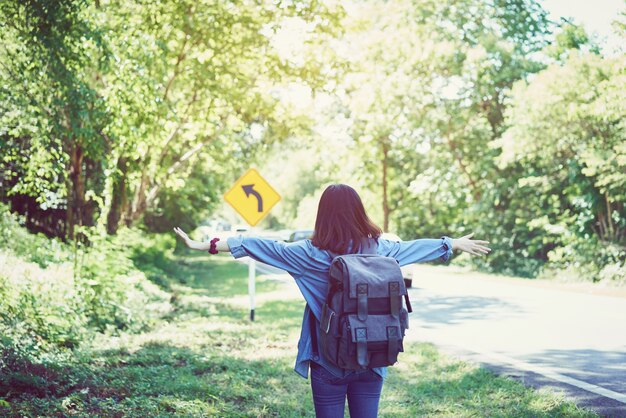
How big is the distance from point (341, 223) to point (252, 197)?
7.97 m

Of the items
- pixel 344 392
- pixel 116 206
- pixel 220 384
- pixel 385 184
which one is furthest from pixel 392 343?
pixel 385 184

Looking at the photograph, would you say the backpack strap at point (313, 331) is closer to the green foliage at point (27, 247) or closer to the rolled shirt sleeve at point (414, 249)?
the rolled shirt sleeve at point (414, 249)

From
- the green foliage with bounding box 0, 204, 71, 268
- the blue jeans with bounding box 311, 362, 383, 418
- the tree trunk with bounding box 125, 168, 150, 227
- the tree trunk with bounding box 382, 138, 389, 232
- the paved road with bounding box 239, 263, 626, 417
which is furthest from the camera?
the tree trunk with bounding box 382, 138, 389, 232

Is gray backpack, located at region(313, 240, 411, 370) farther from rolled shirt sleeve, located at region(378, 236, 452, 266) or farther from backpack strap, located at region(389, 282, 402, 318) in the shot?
rolled shirt sleeve, located at region(378, 236, 452, 266)

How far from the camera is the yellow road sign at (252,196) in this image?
35.5 feet

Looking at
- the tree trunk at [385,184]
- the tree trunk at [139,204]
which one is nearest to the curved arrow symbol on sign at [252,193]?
the tree trunk at [139,204]

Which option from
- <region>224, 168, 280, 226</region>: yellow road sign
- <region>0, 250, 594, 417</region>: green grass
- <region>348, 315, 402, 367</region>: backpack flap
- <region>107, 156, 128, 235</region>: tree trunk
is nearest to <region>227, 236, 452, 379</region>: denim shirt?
<region>348, 315, 402, 367</region>: backpack flap

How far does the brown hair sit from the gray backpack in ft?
0.50

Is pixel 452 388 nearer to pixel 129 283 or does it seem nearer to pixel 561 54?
pixel 129 283

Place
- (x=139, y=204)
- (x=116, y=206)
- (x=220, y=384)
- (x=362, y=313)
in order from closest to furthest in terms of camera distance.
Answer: (x=362, y=313) < (x=220, y=384) < (x=139, y=204) < (x=116, y=206)

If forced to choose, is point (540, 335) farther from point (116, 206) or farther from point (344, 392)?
point (116, 206)

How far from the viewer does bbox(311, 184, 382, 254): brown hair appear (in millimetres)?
3111

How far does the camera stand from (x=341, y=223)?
3127 millimetres

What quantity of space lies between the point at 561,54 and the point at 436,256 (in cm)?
2033
